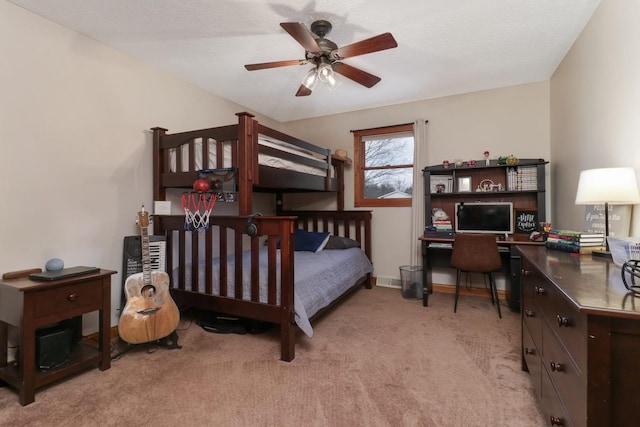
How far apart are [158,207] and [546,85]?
414 centimetres

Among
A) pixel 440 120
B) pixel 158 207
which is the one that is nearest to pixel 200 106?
pixel 158 207

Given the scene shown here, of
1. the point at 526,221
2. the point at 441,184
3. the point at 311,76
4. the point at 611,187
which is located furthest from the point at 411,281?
the point at 311,76

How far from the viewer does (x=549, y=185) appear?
3.26 m

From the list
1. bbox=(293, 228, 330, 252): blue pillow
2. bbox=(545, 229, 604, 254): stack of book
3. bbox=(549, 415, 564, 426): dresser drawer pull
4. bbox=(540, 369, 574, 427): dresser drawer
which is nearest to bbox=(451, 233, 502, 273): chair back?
bbox=(545, 229, 604, 254): stack of book

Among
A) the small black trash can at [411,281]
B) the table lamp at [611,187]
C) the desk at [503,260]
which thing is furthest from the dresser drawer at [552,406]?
the small black trash can at [411,281]

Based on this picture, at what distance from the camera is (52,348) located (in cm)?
179

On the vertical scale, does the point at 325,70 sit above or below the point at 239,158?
above

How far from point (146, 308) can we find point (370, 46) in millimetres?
2289

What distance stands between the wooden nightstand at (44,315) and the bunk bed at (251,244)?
67cm

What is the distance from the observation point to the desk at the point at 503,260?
2.94m

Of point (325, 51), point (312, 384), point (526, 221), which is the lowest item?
point (312, 384)

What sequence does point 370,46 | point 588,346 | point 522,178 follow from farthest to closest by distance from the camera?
1. point 522,178
2. point 370,46
3. point 588,346

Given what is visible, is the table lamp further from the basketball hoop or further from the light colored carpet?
the basketball hoop

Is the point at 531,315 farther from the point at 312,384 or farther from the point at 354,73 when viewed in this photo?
the point at 354,73
